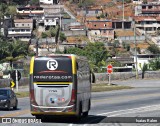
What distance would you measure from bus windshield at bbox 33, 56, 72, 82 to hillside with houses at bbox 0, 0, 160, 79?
80966 millimetres

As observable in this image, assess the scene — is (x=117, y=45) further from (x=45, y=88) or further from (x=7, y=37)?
(x=45, y=88)

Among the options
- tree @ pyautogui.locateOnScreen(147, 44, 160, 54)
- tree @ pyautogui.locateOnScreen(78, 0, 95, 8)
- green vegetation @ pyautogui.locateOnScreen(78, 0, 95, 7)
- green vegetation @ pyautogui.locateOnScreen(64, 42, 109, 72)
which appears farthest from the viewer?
green vegetation @ pyautogui.locateOnScreen(78, 0, 95, 7)

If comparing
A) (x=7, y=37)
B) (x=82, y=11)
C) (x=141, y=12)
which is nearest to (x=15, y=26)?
(x=7, y=37)

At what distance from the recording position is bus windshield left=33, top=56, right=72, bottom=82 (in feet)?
100

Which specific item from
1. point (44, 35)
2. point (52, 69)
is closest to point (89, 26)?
point (44, 35)

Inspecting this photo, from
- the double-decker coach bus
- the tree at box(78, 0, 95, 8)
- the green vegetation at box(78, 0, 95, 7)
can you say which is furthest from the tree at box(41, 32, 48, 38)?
the double-decker coach bus

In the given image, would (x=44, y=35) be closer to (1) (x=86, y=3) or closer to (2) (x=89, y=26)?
(2) (x=89, y=26)

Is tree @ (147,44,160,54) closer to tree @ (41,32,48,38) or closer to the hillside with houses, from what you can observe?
the hillside with houses

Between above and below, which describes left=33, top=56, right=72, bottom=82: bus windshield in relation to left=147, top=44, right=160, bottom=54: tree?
above

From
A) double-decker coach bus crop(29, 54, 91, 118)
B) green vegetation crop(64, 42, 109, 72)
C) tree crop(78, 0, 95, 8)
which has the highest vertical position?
double-decker coach bus crop(29, 54, 91, 118)

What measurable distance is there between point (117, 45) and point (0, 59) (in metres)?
29.6

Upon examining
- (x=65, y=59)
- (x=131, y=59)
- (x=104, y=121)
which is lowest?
(x=131, y=59)

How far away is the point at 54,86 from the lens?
30.5 meters

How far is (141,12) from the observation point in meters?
169
